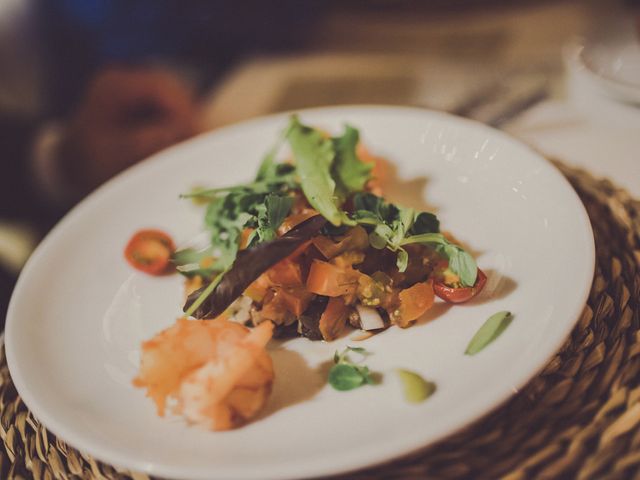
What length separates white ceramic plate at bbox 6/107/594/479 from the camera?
1.02 metres

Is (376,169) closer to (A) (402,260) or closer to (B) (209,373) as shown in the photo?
(A) (402,260)

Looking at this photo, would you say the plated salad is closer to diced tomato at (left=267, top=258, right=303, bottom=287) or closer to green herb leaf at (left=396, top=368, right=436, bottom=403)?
diced tomato at (left=267, top=258, right=303, bottom=287)

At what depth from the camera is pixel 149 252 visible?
1643mm

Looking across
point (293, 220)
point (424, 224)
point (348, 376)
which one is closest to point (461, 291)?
point (424, 224)

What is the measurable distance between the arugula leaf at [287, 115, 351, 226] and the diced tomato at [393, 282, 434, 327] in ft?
0.68

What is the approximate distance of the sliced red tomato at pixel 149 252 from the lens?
1611 millimetres

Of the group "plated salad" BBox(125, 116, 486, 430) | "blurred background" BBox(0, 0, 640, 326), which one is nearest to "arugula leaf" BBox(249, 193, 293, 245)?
"plated salad" BBox(125, 116, 486, 430)

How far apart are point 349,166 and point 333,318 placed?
472 mm

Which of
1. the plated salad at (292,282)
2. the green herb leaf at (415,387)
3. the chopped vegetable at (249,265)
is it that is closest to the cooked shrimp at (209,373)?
the plated salad at (292,282)

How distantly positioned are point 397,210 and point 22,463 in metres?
0.95

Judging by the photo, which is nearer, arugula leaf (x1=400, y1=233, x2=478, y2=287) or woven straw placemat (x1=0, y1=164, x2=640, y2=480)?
woven straw placemat (x1=0, y1=164, x2=640, y2=480)

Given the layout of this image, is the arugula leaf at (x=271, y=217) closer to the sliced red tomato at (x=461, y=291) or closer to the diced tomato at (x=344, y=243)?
the diced tomato at (x=344, y=243)

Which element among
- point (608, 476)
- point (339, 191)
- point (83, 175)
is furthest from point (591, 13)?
point (608, 476)

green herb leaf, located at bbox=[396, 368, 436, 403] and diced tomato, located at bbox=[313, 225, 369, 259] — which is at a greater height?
diced tomato, located at bbox=[313, 225, 369, 259]
